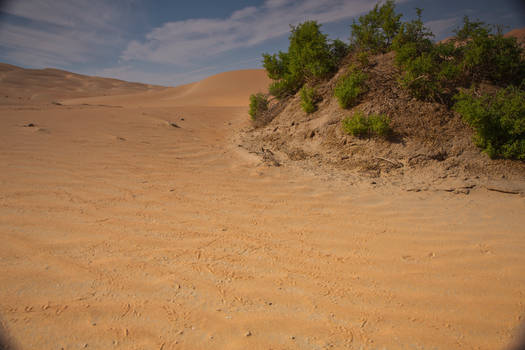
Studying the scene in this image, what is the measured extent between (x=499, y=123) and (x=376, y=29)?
13.3 ft

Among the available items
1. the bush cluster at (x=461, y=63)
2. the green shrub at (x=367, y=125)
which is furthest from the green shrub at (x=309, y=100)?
the bush cluster at (x=461, y=63)

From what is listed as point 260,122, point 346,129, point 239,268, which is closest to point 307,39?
point 260,122

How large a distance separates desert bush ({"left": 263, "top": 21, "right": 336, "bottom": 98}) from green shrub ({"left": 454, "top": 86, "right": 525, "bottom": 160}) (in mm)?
3528

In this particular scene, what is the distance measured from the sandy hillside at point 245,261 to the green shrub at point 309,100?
2757 mm

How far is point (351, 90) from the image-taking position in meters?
5.27

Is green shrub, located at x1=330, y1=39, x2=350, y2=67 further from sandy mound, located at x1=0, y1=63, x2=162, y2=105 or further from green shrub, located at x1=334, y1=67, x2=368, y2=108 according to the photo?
sandy mound, located at x1=0, y1=63, x2=162, y2=105

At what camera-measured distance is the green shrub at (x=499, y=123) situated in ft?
12.6

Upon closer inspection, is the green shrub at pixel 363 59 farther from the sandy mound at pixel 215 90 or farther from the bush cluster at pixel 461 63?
the sandy mound at pixel 215 90

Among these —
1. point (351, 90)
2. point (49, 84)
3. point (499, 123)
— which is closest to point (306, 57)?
point (351, 90)

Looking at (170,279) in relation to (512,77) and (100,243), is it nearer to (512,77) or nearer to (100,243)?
(100,243)

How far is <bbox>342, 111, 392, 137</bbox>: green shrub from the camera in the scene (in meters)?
4.61

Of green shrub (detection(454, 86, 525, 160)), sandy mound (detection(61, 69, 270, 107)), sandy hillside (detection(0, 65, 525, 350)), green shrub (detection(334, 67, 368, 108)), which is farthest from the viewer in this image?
sandy mound (detection(61, 69, 270, 107))

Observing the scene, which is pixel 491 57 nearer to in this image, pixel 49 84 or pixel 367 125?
pixel 367 125

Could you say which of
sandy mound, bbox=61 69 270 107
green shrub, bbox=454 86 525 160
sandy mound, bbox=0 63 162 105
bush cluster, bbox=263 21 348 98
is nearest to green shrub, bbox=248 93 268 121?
bush cluster, bbox=263 21 348 98
